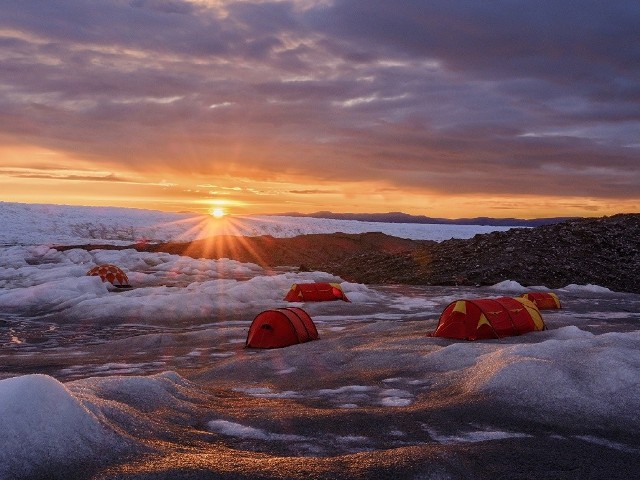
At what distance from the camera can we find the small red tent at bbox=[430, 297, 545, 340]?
50.5 ft

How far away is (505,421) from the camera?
25.7 feet

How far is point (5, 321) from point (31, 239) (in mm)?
85940

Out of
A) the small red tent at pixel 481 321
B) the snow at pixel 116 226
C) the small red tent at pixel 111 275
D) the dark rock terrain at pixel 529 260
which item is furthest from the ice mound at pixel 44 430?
the snow at pixel 116 226

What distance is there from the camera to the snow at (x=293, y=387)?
5.75 metres

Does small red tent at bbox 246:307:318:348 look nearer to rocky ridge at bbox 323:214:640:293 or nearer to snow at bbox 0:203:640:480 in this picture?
snow at bbox 0:203:640:480

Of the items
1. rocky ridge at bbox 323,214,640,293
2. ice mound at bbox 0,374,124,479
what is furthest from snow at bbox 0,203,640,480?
rocky ridge at bbox 323,214,640,293

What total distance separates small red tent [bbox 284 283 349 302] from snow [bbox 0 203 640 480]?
7.91ft

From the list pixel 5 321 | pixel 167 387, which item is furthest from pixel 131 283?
pixel 167 387

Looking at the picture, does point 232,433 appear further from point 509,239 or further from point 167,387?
point 509,239

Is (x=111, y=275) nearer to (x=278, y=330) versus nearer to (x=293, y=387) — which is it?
(x=278, y=330)

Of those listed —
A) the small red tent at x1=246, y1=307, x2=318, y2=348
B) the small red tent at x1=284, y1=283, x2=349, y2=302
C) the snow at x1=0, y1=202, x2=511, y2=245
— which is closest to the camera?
the small red tent at x1=246, y1=307, x2=318, y2=348

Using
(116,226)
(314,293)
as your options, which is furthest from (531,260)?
(116,226)

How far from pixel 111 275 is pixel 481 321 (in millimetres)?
24596

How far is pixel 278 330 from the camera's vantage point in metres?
16.4
